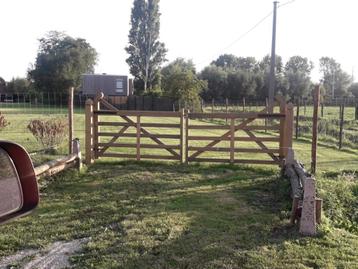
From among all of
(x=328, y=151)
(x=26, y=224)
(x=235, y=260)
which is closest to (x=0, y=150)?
(x=235, y=260)

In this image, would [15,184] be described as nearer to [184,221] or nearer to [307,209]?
[307,209]

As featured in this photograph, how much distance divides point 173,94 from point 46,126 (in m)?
33.2

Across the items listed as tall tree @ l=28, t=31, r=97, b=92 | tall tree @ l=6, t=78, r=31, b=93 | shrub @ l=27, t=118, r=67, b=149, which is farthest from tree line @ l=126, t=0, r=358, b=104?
shrub @ l=27, t=118, r=67, b=149

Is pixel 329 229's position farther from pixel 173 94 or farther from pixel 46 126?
pixel 173 94

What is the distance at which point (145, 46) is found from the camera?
63.4 m

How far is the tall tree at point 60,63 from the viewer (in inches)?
2559

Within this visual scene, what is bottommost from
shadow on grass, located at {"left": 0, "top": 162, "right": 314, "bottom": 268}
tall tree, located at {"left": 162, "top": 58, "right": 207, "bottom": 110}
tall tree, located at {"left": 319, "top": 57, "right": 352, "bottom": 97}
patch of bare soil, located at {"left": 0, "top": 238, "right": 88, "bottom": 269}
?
patch of bare soil, located at {"left": 0, "top": 238, "right": 88, "bottom": 269}

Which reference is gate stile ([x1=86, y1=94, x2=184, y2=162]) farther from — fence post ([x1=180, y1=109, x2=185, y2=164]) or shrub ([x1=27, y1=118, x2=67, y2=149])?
shrub ([x1=27, y1=118, x2=67, y2=149])

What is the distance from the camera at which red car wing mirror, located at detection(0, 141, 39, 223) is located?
7.36ft

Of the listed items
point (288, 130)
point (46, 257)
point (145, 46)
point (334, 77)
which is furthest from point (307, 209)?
point (334, 77)

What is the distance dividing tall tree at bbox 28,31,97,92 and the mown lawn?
180 feet

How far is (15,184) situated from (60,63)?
66.3 meters

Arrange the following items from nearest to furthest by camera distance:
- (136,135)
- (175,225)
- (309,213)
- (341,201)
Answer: (309,213)
(175,225)
(341,201)
(136,135)

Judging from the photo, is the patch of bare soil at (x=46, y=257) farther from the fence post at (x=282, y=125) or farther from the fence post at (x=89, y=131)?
the fence post at (x=282, y=125)
